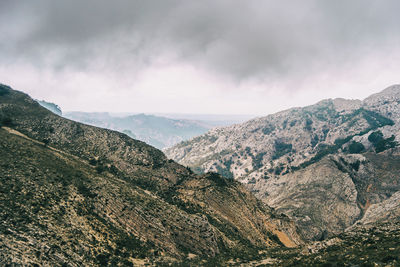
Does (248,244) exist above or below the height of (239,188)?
below

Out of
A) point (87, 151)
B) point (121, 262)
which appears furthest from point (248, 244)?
point (87, 151)

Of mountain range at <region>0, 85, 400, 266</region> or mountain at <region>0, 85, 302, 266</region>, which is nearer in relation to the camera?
mountain range at <region>0, 85, 400, 266</region>

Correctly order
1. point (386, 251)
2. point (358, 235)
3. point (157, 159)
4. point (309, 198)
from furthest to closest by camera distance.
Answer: point (309, 198), point (157, 159), point (358, 235), point (386, 251)

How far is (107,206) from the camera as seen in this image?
7194 centimetres

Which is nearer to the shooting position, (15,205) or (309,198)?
(15,205)

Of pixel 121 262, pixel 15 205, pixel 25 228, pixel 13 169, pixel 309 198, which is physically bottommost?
A: pixel 309 198

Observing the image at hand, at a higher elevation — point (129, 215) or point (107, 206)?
point (107, 206)

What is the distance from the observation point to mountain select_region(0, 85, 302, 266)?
166 feet

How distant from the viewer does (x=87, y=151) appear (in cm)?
10769

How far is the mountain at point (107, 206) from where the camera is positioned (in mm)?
50594

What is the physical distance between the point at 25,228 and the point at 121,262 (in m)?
22.5

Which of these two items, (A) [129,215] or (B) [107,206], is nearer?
(B) [107,206]

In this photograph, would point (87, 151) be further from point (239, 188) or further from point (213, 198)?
point (239, 188)

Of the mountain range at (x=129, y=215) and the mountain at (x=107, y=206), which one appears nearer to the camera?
the mountain range at (x=129, y=215)
